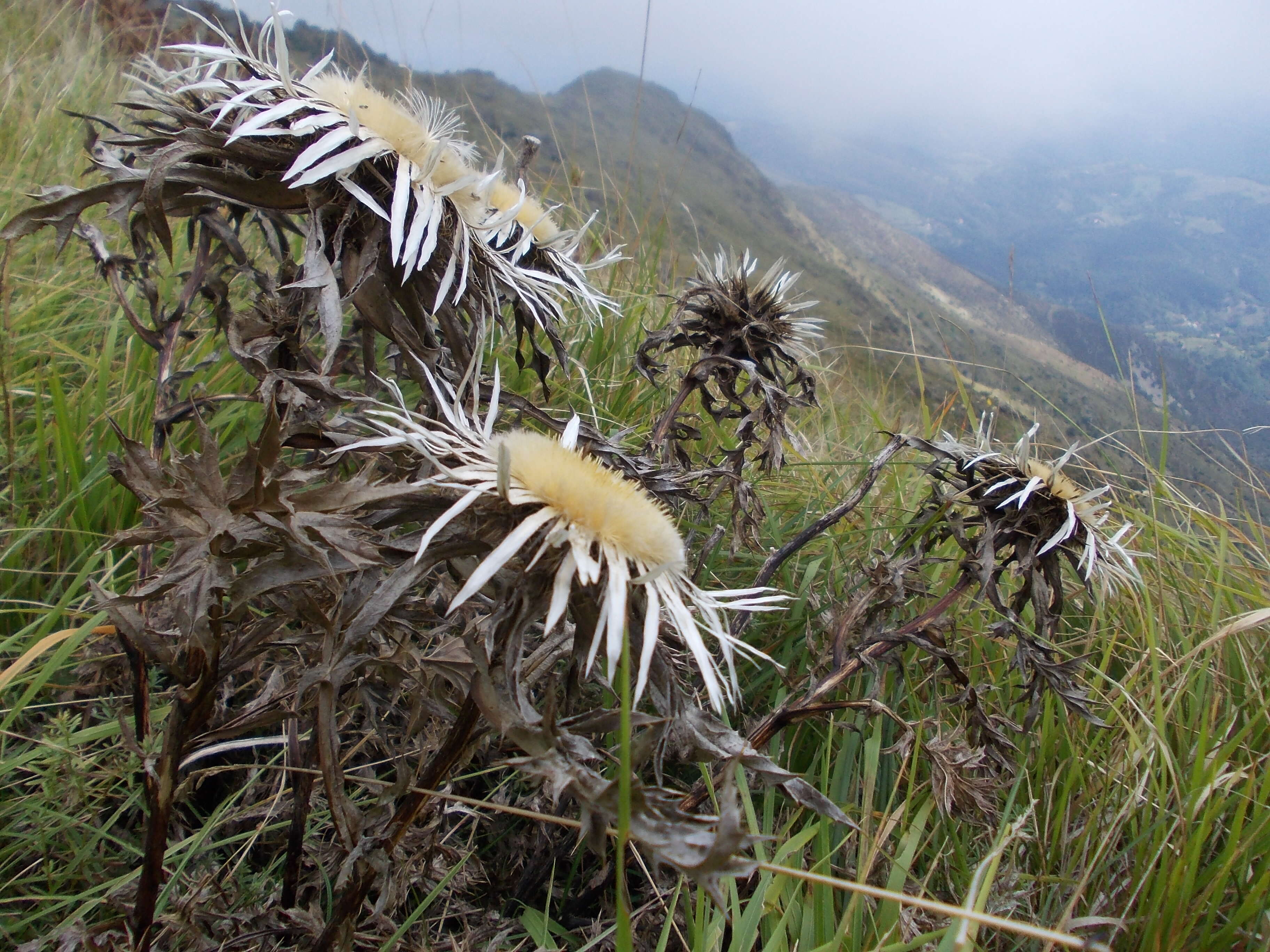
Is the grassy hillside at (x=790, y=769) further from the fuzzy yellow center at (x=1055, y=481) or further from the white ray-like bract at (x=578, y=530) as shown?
the fuzzy yellow center at (x=1055, y=481)

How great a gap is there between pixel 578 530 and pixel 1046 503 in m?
1.16

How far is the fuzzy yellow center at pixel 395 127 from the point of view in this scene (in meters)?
1.07

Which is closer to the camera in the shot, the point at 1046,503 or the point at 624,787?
the point at 624,787

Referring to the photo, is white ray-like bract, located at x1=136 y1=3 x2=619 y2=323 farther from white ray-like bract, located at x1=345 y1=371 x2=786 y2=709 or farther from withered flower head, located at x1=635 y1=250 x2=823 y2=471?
withered flower head, located at x1=635 y1=250 x2=823 y2=471

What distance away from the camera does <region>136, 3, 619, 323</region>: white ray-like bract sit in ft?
3.22

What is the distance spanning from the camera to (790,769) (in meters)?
1.71

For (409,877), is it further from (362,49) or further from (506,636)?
(362,49)

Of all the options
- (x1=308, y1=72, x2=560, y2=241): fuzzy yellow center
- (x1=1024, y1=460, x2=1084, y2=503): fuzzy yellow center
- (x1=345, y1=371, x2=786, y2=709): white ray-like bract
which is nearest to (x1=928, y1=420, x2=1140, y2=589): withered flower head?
(x1=1024, y1=460, x2=1084, y2=503): fuzzy yellow center

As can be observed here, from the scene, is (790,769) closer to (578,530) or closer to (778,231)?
(578,530)

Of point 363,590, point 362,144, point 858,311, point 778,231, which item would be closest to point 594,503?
point 363,590

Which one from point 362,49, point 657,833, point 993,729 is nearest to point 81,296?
point 362,49

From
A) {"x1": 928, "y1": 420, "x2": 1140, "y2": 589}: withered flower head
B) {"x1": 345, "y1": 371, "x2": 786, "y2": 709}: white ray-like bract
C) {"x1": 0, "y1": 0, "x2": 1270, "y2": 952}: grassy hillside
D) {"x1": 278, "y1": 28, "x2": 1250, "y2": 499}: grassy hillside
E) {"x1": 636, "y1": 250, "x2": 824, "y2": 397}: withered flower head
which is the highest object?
{"x1": 278, "y1": 28, "x2": 1250, "y2": 499}: grassy hillside

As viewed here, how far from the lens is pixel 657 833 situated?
2.23 ft

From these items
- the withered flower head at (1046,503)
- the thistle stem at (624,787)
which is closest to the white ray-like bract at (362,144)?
the thistle stem at (624,787)
